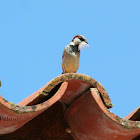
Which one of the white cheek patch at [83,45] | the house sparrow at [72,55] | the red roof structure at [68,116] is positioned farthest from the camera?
the house sparrow at [72,55]


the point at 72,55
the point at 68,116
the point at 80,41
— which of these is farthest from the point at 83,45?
the point at 68,116

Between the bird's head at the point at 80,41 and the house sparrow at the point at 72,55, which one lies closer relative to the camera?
the bird's head at the point at 80,41

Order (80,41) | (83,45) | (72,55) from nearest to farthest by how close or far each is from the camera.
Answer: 1. (83,45)
2. (80,41)
3. (72,55)

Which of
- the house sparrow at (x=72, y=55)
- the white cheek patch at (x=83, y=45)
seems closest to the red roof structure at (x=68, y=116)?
the white cheek patch at (x=83, y=45)

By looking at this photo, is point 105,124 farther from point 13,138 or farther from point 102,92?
point 13,138

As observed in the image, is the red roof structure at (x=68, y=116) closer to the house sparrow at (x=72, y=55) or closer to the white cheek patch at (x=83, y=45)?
the white cheek patch at (x=83, y=45)

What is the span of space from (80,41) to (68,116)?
1946 millimetres

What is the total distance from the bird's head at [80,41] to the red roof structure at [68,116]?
5.61ft

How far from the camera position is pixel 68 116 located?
132 inches

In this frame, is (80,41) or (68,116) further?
(80,41)

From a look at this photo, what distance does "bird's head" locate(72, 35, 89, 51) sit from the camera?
16.2 ft

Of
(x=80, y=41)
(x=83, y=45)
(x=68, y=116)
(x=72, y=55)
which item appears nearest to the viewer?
(x=68, y=116)

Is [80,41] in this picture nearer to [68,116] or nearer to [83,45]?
[83,45]

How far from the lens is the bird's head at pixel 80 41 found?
4.95 metres
